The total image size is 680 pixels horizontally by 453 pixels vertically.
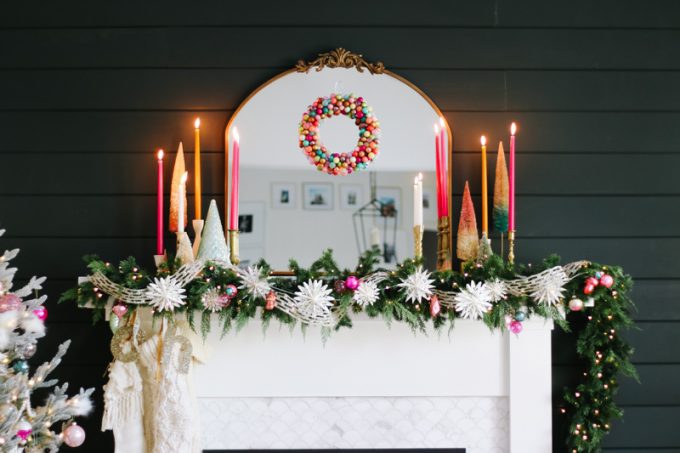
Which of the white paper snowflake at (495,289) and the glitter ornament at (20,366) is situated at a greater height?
the white paper snowflake at (495,289)

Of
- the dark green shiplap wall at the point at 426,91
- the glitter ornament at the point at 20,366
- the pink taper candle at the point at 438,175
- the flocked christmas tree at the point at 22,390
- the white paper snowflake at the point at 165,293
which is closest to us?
the flocked christmas tree at the point at 22,390

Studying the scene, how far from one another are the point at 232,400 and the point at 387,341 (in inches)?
22.7

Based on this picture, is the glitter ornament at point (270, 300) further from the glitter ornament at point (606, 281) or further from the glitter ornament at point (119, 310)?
the glitter ornament at point (606, 281)

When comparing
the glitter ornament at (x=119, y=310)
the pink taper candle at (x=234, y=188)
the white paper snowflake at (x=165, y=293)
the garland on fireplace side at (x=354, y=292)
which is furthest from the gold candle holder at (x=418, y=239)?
the glitter ornament at (x=119, y=310)

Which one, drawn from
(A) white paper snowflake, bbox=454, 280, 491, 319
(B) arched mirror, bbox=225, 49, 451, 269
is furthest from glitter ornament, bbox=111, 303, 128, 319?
(A) white paper snowflake, bbox=454, 280, 491, 319

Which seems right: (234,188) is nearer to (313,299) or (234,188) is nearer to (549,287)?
(313,299)

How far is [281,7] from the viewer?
2500 mm

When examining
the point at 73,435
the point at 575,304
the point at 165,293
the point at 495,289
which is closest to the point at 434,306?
the point at 495,289

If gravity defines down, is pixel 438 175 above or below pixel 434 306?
above

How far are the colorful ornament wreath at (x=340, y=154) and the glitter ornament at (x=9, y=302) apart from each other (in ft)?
3.44

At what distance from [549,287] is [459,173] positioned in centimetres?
59

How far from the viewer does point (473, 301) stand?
209 centimetres

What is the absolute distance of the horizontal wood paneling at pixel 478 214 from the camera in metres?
2.46

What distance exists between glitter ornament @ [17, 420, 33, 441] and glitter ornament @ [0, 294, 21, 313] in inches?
12.4
